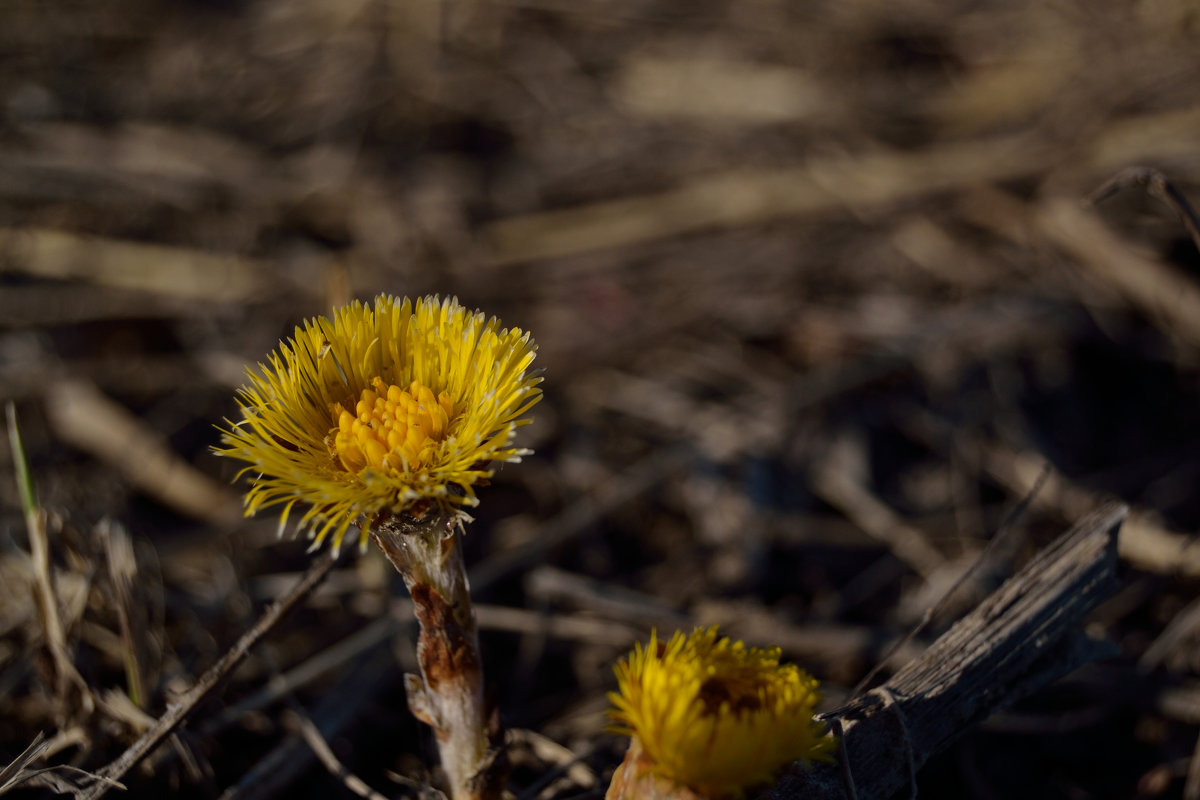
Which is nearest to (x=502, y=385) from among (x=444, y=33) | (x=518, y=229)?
(x=518, y=229)

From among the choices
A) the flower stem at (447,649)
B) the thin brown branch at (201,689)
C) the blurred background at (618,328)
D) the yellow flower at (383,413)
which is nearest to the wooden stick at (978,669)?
the blurred background at (618,328)

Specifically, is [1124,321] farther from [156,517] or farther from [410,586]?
[156,517]

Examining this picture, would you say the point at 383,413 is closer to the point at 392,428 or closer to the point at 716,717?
the point at 392,428

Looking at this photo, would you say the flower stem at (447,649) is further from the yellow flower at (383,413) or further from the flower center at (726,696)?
the flower center at (726,696)

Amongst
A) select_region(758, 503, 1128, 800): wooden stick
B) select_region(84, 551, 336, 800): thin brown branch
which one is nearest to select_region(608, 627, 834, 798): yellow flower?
select_region(758, 503, 1128, 800): wooden stick

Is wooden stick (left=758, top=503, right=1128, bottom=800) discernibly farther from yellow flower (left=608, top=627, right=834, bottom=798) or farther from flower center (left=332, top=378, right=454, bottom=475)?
flower center (left=332, top=378, right=454, bottom=475)

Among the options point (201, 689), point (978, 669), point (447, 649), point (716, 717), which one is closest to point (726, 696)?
point (716, 717)
